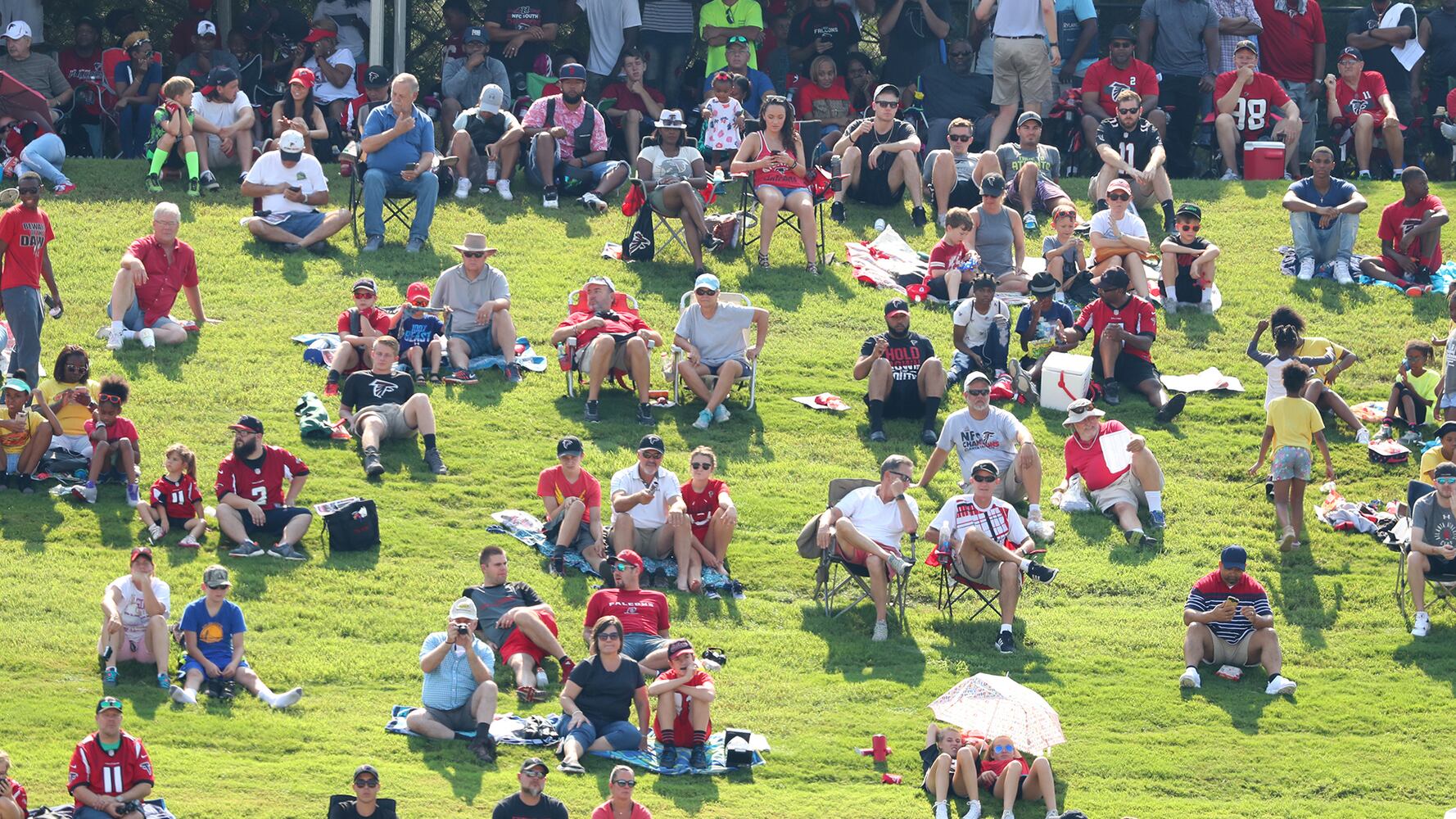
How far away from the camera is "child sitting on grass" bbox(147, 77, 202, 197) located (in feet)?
81.0

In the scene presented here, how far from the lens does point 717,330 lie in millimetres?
20391

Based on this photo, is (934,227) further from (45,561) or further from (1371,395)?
(45,561)

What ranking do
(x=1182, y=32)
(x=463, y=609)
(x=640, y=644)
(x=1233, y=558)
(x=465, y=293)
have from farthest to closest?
(x=1182, y=32), (x=465, y=293), (x=1233, y=558), (x=640, y=644), (x=463, y=609)

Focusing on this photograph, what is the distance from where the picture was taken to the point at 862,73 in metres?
27.2

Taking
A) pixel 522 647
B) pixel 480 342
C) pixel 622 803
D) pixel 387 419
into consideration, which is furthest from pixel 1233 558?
pixel 480 342

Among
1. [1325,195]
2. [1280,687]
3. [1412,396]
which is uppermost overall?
[1325,195]

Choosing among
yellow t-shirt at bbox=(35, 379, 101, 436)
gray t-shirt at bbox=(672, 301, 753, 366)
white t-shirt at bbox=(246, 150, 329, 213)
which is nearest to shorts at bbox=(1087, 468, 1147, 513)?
gray t-shirt at bbox=(672, 301, 753, 366)

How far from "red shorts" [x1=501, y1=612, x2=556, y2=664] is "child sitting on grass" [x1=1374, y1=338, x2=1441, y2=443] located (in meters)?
8.78

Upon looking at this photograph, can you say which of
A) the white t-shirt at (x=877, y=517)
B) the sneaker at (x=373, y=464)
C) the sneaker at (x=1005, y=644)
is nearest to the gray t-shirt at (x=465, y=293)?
the sneaker at (x=373, y=464)

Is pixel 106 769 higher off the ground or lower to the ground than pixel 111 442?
lower

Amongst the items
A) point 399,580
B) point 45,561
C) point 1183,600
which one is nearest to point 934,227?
point 1183,600

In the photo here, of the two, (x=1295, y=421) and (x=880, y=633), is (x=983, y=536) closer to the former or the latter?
(x=880, y=633)

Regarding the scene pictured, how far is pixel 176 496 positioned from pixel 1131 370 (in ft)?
30.2

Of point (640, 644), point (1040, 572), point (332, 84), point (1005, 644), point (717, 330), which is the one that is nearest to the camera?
point (640, 644)
